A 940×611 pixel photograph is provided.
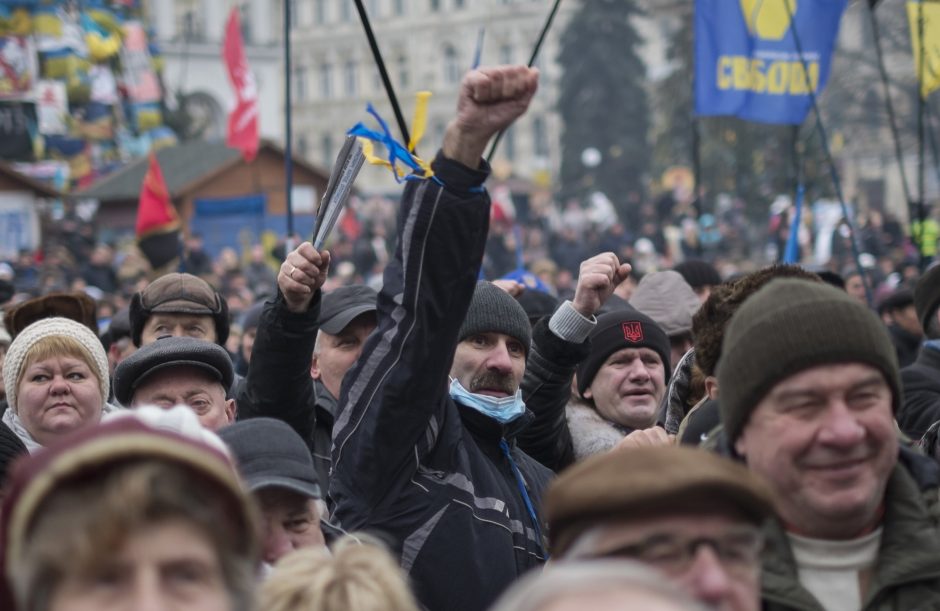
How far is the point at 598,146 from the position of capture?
65.6 m

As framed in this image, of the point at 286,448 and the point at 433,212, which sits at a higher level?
the point at 433,212

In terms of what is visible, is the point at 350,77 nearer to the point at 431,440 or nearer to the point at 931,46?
the point at 931,46

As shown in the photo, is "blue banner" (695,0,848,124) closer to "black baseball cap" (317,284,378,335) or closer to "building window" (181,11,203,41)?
"black baseball cap" (317,284,378,335)

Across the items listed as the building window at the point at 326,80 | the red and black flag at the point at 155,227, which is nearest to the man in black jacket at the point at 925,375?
the red and black flag at the point at 155,227

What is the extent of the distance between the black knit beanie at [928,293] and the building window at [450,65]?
8749 cm

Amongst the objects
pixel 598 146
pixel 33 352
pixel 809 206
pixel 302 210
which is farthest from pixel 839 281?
pixel 598 146

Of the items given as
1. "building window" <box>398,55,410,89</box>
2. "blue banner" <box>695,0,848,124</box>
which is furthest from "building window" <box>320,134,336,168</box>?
"blue banner" <box>695,0,848,124</box>

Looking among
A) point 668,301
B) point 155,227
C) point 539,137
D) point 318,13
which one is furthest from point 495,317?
point 318,13

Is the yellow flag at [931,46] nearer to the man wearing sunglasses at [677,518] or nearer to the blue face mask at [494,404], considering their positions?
the blue face mask at [494,404]

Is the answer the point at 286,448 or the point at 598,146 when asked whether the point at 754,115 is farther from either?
the point at 598,146

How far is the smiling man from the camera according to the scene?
3016 mm

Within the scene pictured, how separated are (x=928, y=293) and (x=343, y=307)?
90.3 inches

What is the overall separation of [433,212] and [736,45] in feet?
24.8

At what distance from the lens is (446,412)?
4.34 m
